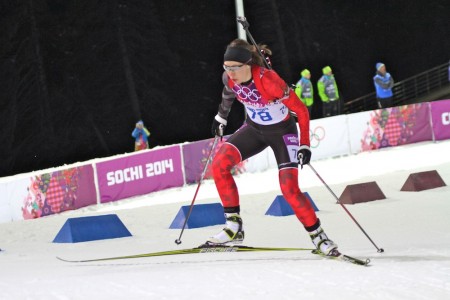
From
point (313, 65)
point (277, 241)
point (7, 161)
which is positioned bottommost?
point (277, 241)

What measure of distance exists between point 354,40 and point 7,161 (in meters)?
11.1

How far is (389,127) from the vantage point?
18766 millimetres

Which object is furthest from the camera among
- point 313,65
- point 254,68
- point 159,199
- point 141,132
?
point 313,65

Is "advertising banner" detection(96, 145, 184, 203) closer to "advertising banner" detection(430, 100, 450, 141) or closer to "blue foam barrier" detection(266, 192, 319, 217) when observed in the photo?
"blue foam barrier" detection(266, 192, 319, 217)

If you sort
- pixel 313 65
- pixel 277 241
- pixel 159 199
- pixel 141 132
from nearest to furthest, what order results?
1. pixel 277 241
2. pixel 159 199
3. pixel 141 132
4. pixel 313 65

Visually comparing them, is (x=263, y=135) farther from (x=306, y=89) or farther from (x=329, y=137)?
(x=306, y=89)

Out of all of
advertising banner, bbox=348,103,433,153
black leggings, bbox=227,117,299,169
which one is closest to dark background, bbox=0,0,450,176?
advertising banner, bbox=348,103,433,153

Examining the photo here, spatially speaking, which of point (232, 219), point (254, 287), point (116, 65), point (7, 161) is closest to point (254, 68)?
point (232, 219)

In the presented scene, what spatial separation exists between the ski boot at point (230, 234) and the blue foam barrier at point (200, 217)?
239 centimetres

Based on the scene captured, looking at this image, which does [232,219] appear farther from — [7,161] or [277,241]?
[7,161]

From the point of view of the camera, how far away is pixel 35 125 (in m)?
16.8

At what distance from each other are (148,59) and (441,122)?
6967mm

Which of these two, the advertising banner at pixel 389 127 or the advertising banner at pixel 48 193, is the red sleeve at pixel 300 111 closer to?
the advertising banner at pixel 48 193

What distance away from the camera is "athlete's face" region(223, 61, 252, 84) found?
6461 mm
